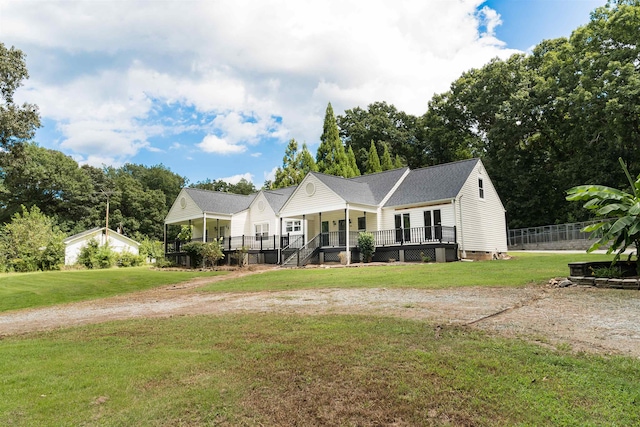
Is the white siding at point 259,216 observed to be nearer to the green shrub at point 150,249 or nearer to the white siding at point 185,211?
the white siding at point 185,211

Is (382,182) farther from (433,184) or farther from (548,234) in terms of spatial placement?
(548,234)

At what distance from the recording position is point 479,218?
2688 cm

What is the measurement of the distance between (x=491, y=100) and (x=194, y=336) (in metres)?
43.2

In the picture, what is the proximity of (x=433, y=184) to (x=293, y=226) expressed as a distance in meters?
10.9

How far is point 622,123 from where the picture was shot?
31000mm

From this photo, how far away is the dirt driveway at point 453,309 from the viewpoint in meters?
6.90

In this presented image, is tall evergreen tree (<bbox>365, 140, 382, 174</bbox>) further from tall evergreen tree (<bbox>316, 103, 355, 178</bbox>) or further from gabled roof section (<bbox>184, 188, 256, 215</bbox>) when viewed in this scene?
gabled roof section (<bbox>184, 188, 256, 215</bbox>)

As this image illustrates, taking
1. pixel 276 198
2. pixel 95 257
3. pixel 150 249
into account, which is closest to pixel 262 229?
pixel 276 198

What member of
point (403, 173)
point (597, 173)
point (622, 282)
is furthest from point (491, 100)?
point (622, 282)

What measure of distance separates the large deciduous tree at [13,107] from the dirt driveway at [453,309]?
17.4 m

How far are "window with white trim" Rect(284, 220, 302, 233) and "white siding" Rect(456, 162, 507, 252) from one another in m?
12.1

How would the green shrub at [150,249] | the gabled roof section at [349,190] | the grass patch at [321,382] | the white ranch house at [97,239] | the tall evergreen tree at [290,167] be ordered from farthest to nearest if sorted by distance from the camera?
Answer: the tall evergreen tree at [290,167] → the green shrub at [150,249] → the white ranch house at [97,239] → the gabled roof section at [349,190] → the grass patch at [321,382]

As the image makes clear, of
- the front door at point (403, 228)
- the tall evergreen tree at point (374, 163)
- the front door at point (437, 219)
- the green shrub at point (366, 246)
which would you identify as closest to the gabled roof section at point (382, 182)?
the front door at point (403, 228)

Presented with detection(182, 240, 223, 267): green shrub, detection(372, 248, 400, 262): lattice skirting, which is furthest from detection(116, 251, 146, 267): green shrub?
detection(372, 248, 400, 262): lattice skirting
